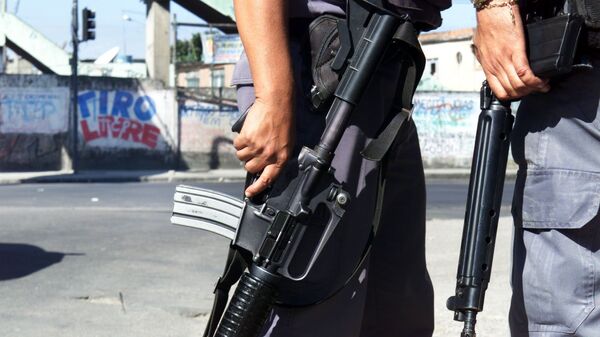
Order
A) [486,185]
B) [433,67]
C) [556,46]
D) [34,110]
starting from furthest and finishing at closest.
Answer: [433,67]
[34,110]
[486,185]
[556,46]

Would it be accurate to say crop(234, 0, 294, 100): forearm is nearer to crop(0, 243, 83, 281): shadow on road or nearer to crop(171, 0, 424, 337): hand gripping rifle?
crop(171, 0, 424, 337): hand gripping rifle

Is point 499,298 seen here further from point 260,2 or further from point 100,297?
point 260,2

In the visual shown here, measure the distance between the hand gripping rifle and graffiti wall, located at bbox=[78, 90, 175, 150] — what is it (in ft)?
71.8

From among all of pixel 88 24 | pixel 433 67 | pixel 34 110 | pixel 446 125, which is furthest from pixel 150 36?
pixel 433 67

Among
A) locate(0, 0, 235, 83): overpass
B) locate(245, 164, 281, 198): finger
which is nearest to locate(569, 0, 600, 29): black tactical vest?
locate(245, 164, 281, 198): finger

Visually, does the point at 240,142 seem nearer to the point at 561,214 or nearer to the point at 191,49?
the point at 561,214

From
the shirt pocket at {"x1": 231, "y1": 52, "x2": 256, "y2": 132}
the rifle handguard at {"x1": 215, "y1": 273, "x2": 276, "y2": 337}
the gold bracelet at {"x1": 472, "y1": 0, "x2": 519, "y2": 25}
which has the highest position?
the gold bracelet at {"x1": 472, "y1": 0, "x2": 519, "y2": 25}

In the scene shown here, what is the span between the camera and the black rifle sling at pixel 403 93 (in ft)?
6.86

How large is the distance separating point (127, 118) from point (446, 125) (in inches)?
336

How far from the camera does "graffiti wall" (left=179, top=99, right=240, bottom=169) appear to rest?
78.8ft

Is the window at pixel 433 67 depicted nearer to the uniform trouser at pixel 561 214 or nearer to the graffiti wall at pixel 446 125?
the graffiti wall at pixel 446 125

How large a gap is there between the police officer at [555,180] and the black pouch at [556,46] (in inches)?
1.1

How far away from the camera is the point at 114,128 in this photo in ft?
77.3

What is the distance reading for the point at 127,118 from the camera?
23609 millimetres
